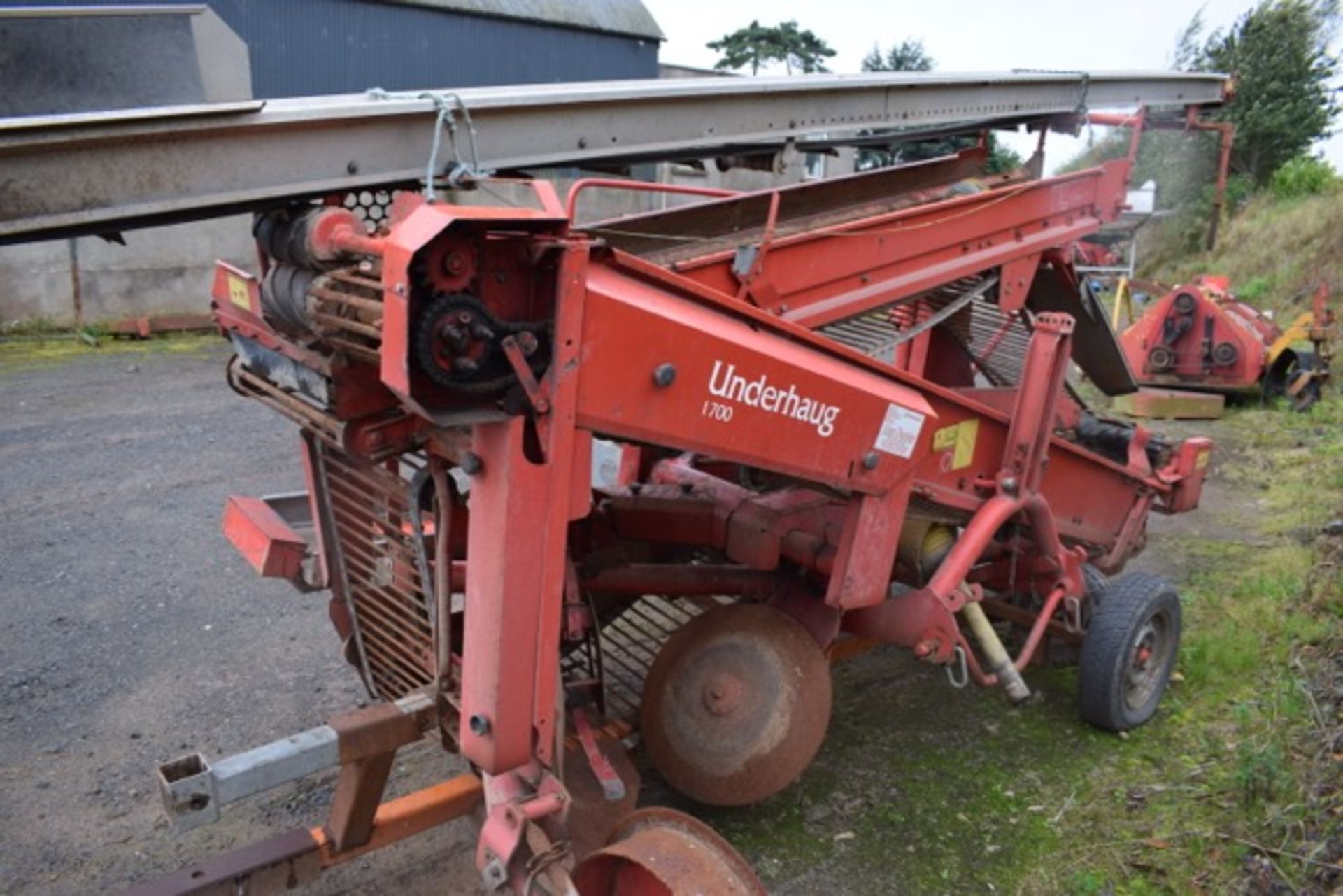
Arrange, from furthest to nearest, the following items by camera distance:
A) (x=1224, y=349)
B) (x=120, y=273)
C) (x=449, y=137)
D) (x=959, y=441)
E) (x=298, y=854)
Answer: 1. (x=120, y=273)
2. (x=1224, y=349)
3. (x=959, y=441)
4. (x=298, y=854)
5. (x=449, y=137)

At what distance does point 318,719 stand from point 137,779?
64 cm

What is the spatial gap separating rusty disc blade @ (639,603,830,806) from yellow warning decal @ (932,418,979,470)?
73 centimetres

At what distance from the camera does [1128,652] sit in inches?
158

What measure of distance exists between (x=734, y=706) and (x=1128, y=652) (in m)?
1.67

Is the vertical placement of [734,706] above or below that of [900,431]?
below

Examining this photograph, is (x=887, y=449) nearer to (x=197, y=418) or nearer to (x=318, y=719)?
(x=318, y=719)

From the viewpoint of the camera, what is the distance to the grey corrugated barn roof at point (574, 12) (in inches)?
669

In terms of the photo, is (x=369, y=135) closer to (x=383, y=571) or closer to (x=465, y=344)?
(x=465, y=344)

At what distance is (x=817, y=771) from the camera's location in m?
3.82

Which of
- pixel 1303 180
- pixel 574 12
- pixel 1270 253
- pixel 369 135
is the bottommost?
pixel 1270 253

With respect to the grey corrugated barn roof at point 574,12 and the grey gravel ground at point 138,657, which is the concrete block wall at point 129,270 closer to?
the grey gravel ground at point 138,657

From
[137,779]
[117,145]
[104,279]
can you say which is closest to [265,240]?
[117,145]

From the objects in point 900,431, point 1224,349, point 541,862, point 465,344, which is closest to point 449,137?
point 465,344

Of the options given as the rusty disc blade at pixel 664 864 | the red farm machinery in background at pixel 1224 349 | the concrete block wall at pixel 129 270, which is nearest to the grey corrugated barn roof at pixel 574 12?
the concrete block wall at pixel 129 270
